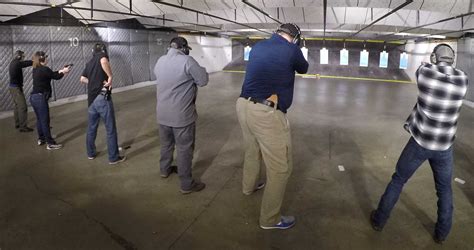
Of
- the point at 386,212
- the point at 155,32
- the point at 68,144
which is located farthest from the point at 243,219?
the point at 155,32

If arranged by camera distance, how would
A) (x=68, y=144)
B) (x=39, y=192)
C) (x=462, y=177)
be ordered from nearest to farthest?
(x=39, y=192) → (x=462, y=177) → (x=68, y=144)

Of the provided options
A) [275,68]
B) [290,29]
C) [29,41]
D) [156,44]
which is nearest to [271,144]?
[275,68]

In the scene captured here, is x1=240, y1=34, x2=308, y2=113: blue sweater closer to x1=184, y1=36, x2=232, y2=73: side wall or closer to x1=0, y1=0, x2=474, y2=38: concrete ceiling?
x1=0, y1=0, x2=474, y2=38: concrete ceiling

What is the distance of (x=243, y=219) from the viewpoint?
2.82 meters

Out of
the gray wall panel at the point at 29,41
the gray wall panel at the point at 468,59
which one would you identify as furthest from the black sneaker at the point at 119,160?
the gray wall panel at the point at 468,59

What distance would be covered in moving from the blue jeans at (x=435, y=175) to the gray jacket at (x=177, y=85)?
1883 mm

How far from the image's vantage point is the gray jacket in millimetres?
2983

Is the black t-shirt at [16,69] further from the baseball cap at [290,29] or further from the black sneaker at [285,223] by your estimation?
the black sneaker at [285,223]

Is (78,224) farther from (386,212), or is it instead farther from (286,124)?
(386,212)

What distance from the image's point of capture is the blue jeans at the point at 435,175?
7.60ft

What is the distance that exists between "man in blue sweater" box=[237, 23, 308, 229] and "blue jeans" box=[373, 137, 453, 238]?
885 mm

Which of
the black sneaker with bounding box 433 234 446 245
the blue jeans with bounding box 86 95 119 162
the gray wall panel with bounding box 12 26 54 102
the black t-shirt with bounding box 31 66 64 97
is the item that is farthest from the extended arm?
the gray wall panel with bounding box 12 26 54 102

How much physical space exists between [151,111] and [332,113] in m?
4.44

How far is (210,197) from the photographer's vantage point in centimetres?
323
